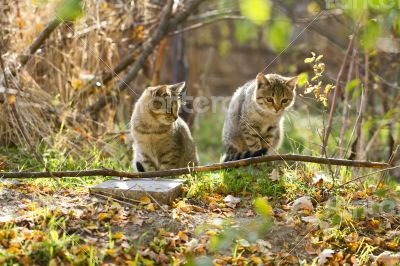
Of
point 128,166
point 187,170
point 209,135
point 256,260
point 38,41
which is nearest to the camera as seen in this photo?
point 256,260

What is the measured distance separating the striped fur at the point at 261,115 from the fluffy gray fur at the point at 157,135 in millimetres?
499

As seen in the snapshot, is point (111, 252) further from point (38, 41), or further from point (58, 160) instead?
point (38, 41)

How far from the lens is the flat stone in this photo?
11.6 ft

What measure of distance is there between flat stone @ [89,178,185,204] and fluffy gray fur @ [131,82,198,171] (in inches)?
37.8

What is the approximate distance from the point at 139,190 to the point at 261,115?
1.87m

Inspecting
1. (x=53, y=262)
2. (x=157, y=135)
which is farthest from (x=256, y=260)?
(x=157, y=135)

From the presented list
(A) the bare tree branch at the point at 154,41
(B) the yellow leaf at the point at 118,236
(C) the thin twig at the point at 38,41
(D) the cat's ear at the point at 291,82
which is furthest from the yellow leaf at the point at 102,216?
(A) the bare tree branch at the point at 154,41

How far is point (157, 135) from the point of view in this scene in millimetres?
4695

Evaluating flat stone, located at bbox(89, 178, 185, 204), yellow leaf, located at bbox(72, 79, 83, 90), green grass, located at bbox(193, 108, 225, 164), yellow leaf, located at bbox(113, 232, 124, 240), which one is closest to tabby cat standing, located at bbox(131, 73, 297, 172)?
flat stone, located at bbox(89, 178, 185, 204)

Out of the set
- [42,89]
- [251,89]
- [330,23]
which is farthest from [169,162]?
[330,23]

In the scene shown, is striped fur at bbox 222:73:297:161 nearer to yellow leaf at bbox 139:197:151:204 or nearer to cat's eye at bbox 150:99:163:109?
cat's eye at bbox 150:99:163:109

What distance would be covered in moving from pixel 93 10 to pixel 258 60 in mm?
6830

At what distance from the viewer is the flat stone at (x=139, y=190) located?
355 cm

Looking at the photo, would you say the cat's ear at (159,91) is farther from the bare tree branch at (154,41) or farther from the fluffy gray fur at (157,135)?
the bare tree branch at (154,41)
